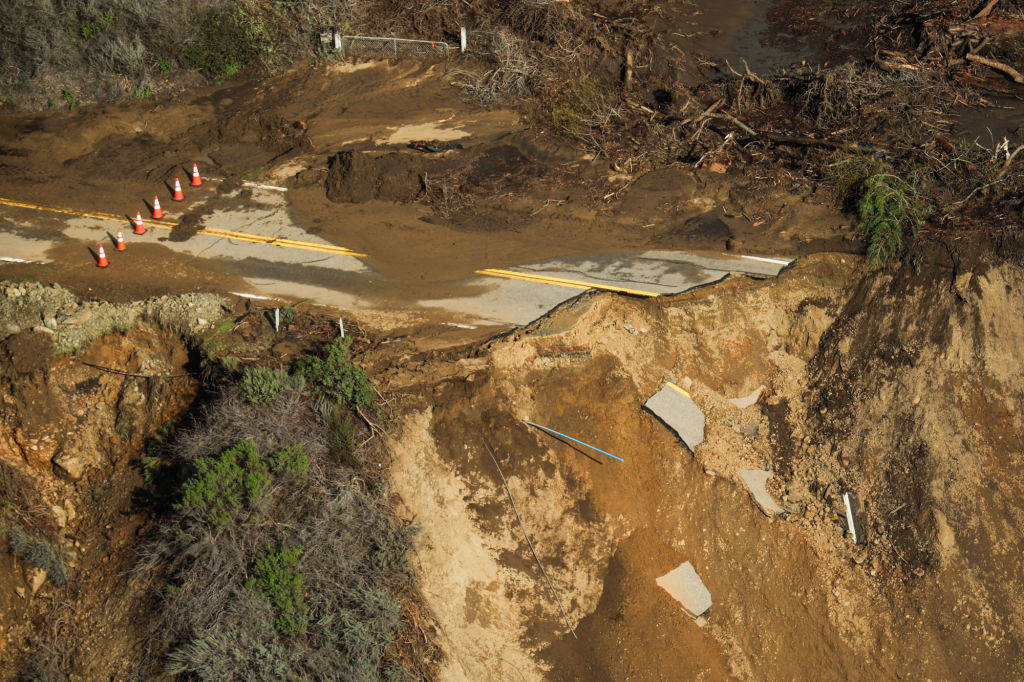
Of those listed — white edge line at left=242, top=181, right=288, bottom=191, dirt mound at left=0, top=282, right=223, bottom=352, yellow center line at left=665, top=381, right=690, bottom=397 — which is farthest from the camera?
white edge line at left=242, top=181, right=288, bottom=191

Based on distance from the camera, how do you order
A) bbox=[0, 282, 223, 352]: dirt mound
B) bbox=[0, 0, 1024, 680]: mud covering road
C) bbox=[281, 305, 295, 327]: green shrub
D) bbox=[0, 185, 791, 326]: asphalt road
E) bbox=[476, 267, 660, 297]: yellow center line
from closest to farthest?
bbox=[0, 0, 1024, 680]: mud covering road → bbox=[0, 282, 223, 352]: dirt mound → bbox=[281, 305, 295, 327]: green shrub → bbox=[0, 185, 791, 326]: asphalt road → bbox=[476, 267, 660, 297]: yellow center line

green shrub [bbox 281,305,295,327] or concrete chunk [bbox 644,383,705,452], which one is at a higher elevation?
green shrub [bbox 281,305,295,327]

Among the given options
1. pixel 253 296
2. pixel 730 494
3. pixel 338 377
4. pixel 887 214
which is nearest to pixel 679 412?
pixel 730 494

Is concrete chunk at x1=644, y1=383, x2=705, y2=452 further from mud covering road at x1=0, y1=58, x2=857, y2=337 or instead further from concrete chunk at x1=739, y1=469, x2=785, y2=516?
mud covering road at x1=0, y1=58, x2=857, y2=337

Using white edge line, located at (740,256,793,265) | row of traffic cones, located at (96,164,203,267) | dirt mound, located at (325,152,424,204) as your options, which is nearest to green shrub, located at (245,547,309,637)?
row of traffic cones, located at (96,164,203,267)

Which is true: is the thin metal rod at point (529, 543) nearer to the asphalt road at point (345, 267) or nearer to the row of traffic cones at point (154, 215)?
the asphalt road at point (345, 267)

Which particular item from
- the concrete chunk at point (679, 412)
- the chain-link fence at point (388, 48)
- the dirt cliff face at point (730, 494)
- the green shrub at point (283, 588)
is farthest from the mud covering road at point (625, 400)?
the chain-link fence at point (388, 48)

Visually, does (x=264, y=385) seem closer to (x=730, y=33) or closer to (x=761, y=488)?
(x=761, y=488)
